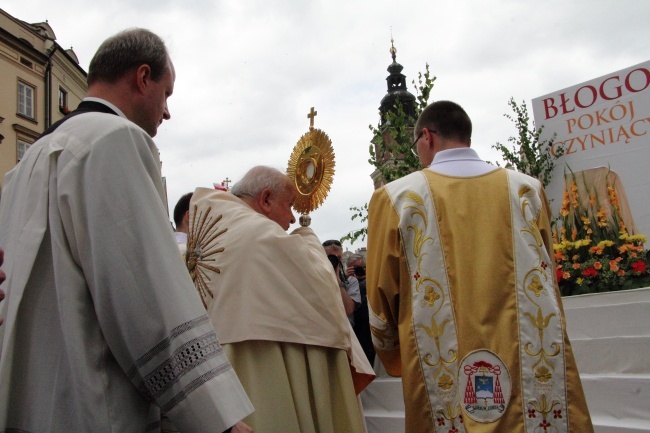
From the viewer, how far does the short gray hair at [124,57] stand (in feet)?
5.31

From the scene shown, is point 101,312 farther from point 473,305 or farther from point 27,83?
point 27,83

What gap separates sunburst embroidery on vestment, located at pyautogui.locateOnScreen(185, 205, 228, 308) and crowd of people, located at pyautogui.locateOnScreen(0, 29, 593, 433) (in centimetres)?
1

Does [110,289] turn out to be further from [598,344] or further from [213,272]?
[598,344]

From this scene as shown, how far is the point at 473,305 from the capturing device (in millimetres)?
2301

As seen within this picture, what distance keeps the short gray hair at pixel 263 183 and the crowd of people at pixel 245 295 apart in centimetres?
1

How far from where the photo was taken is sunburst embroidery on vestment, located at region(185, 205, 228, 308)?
260 centimetres

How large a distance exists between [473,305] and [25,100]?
22217mm

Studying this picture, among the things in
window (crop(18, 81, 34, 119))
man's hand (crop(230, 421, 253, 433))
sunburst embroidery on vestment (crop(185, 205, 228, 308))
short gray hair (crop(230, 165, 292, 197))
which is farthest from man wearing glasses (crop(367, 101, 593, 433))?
window (crop(18, 81, 34, 119))

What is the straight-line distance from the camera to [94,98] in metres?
1.60

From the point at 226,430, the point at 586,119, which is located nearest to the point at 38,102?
the point at 586,119

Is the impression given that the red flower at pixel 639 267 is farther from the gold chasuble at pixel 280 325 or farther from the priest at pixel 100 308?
the priest at pixel 100 308

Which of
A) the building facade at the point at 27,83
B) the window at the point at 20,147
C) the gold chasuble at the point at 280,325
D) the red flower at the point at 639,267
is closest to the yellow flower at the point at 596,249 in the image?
the red flower at the point at 639,267

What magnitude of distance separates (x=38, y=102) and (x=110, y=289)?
22.8 meters

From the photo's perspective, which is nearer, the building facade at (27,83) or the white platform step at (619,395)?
the white platform step at (619,395)
